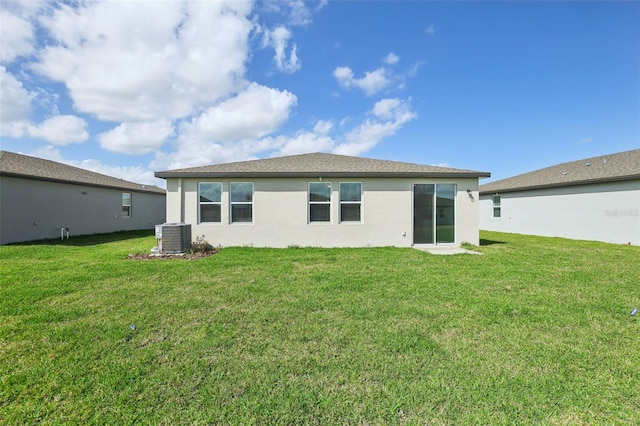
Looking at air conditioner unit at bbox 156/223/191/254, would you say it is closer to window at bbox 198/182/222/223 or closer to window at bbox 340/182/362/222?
window at bbox 198/182/222/223

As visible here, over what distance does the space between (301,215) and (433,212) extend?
5.13 metres

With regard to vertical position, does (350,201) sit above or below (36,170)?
below

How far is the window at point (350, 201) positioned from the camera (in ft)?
33.7

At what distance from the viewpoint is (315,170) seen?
32.8ft

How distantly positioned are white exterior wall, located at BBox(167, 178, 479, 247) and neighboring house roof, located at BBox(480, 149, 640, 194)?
6.64 m

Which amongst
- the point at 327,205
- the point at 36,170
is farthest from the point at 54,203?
the point at 327,205

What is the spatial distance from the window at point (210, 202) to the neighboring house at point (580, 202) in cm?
1631

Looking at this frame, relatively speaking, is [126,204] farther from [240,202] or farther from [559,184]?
[559,184]

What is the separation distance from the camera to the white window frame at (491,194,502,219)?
17.8 meters

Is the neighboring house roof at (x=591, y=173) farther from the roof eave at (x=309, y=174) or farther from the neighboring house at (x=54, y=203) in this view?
the neighboring house at (x=54, y=203)

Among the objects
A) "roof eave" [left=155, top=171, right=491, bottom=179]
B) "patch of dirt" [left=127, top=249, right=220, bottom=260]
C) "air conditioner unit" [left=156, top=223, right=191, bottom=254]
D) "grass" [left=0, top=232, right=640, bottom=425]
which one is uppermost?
"roof eave" [left=155, top=171, right=491, bottom=179]

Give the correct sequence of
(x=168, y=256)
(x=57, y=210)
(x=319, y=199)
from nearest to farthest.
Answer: (x=168, y=256), (x=319, y=199), (x=57, y=210)

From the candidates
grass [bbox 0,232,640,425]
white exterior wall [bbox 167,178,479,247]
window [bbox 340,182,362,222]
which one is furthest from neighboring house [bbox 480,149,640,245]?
window [bbox 340,182,362,222]

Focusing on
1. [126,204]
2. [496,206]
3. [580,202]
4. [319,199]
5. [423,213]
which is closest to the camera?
[319,199]
